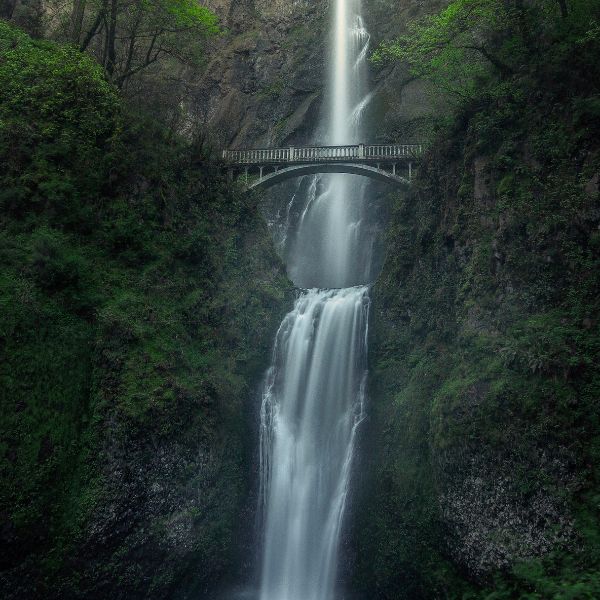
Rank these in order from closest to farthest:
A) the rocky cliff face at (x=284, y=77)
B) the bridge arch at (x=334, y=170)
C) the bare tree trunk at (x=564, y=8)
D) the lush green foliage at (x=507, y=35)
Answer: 1. the lush green foliage at (x=507, y=35)
2. the bare tree trunk at (x=564, y=8)
3. the bridge arch at (x=334, y=170)
4. the rocky cliff face at (x=284, y=77)

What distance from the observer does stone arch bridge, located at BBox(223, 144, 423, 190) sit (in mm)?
23000

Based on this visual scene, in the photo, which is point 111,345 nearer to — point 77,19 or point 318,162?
point 318,162

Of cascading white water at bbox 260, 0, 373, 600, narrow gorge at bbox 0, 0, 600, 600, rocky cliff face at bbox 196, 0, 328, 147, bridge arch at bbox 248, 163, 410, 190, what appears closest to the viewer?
narrow gorge at bbox 0, 0, 600, 600

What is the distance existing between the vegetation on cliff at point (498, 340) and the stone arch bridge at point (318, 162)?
5.14 metres

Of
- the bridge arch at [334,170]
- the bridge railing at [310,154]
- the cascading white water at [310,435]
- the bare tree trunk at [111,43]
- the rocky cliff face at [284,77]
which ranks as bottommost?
the cascading white water at [310,435]

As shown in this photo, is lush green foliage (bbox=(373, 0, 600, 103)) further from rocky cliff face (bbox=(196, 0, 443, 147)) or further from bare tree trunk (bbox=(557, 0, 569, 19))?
rocky cliff face (bbox=(196, 0, 443, 147))

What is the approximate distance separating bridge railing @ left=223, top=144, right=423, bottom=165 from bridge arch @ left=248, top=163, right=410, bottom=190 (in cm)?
30

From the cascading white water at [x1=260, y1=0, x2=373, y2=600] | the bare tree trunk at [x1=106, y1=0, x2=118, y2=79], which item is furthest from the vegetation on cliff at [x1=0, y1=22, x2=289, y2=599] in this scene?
the bare tree trunk at [x1=106, y1=0, x2=118, y2=79]

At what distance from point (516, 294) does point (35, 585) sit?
1338cm

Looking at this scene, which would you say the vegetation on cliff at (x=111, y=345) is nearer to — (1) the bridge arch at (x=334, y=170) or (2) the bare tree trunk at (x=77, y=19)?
(2) the bare tree trunk at (x=77, y=19)

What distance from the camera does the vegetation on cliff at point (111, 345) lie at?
11438mm

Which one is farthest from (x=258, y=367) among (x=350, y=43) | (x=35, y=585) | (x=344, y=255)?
(x=350, y=43)

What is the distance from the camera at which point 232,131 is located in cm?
3500

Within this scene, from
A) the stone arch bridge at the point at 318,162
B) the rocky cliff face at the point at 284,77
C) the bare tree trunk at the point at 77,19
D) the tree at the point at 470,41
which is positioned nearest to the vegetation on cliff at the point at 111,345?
the bare tree trunk at the point at 77,19
